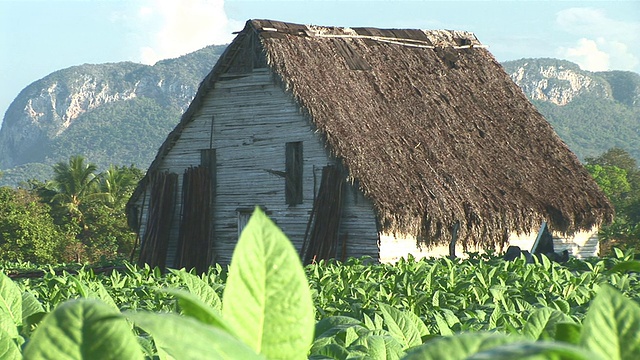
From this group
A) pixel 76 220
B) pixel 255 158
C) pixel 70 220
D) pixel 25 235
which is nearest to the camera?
pixel 255 158

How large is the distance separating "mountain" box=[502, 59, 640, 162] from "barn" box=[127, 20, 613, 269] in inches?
3812

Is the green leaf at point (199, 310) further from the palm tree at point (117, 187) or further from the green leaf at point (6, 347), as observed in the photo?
the palm tree at point (117, 187)

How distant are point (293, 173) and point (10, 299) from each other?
1668 centimetres

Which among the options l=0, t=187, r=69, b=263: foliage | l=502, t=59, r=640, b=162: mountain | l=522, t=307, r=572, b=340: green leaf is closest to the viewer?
l=522, t=307, r=572, b=340: green leaf

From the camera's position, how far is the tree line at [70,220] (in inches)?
1519

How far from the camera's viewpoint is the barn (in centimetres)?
1745

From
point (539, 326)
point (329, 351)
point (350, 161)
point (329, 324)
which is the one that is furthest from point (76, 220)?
point (539, 326)

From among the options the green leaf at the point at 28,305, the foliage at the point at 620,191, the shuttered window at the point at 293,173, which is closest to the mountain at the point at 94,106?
the foliage at the point at 620,191

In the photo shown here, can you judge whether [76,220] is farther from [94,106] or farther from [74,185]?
[94,106]

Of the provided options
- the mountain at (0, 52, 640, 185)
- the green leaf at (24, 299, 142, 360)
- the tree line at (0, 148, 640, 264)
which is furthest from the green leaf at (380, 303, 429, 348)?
the mountain at (0, 52, 640, 185)

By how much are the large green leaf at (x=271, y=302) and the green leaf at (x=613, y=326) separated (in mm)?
239

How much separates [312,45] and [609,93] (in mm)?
135256

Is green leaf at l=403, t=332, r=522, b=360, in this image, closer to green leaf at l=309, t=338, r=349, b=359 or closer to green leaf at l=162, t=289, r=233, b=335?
green leaf at l=162, t=289, r=233, b=335

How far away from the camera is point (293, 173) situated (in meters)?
18.3
